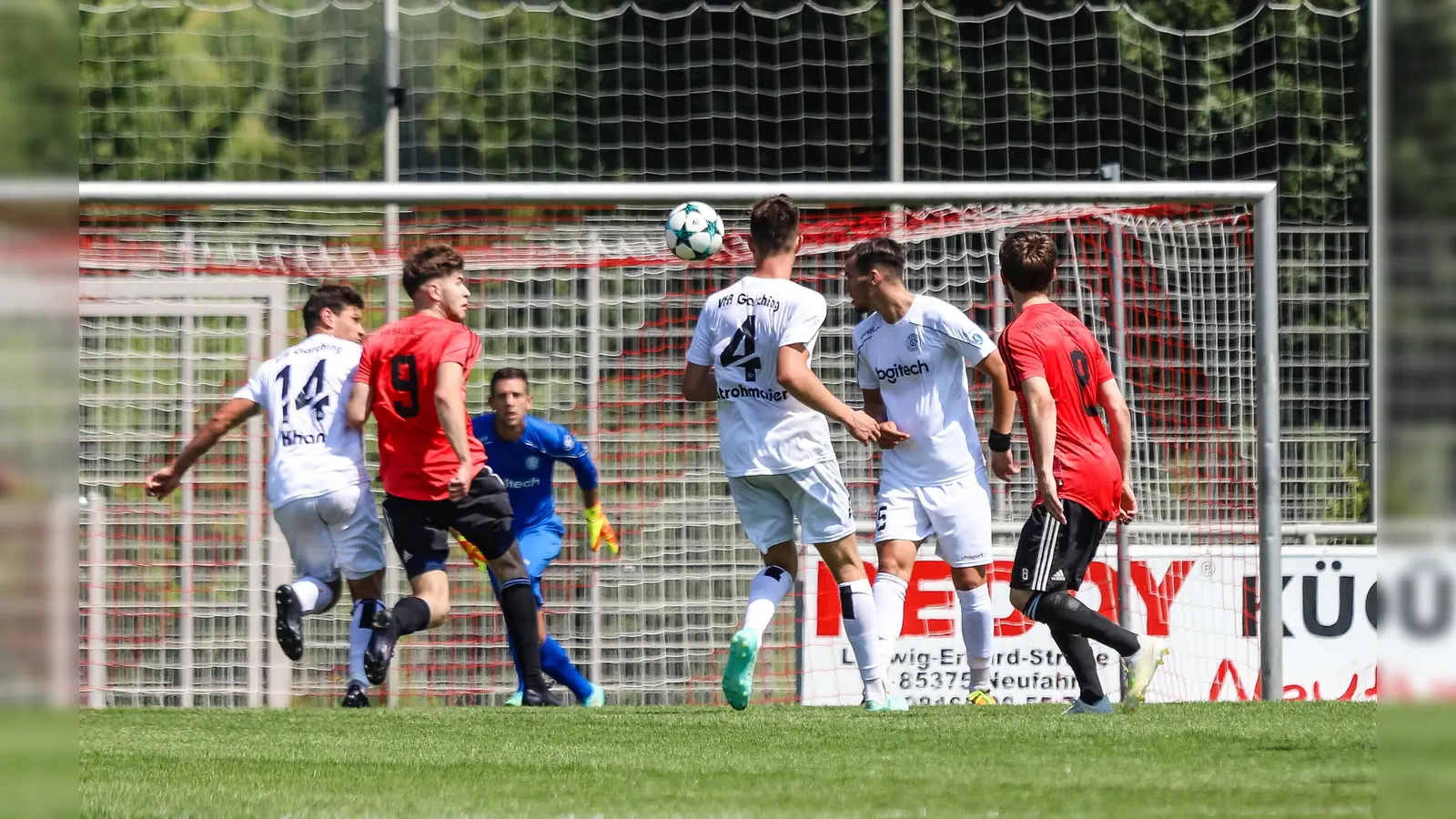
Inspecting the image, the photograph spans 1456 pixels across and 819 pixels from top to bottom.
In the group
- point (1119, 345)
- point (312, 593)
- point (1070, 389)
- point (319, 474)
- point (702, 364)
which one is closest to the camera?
point (1070, 389)

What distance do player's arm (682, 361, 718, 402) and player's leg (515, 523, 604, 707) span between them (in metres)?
1.70

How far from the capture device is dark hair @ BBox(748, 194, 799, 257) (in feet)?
21.6

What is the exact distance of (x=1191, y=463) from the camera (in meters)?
9.23

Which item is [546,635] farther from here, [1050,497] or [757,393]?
[1050,497]

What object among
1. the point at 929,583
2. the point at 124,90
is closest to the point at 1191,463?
the point at 929,583

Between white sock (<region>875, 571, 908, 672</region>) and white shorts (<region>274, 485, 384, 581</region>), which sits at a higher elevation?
white shorts (<region>274, 485, 384, 581</region>)

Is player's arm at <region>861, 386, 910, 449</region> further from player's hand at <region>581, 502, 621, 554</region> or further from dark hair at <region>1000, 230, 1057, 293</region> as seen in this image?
player's hand at <region>581, 502, 621, 554</region>

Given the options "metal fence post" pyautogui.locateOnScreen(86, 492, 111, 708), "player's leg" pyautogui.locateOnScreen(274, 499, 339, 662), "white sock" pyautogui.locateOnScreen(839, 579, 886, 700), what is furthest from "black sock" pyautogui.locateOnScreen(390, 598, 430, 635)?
"metal fence post" pyautogui.locateOnScreen(86, 492, 111, 708)

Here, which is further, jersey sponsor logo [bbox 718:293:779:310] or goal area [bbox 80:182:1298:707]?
goal area [bbox 80:182:1298:707]

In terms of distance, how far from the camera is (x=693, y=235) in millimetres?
7480

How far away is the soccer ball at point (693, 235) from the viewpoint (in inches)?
295

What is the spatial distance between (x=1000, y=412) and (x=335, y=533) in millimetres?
3042

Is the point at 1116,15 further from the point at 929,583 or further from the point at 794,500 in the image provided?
the point at 794,500

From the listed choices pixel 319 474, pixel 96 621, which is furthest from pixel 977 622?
pixel 96 621
